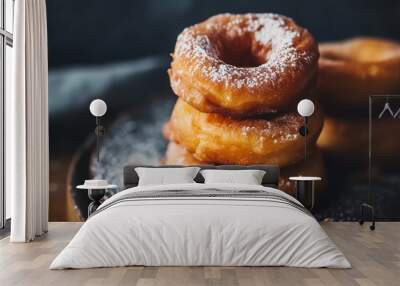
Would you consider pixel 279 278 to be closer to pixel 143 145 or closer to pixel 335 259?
pixel 335 259

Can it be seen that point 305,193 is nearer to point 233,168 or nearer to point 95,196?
point 233,168

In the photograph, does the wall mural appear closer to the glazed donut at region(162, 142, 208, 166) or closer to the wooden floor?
the glazed donut at region(162, 142, 208, 166)

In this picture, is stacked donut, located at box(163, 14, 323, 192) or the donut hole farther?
the donut hole

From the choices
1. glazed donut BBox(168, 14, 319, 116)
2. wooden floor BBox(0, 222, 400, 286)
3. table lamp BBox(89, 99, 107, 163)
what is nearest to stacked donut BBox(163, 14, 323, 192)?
glazed donut BBox(168, 14, 319, 116)

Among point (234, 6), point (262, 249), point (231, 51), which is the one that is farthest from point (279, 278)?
point (234, 6)

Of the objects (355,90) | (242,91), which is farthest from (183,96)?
(355,90)

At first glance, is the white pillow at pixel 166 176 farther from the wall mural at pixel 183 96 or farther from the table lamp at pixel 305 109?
the table lamp at pixel 305 109
